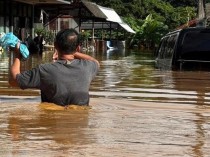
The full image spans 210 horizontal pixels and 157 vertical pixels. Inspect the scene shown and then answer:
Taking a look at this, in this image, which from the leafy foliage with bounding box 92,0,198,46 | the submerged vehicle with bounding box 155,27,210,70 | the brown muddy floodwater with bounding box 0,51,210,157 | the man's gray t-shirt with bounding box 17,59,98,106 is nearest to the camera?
the brown muddy floodwater with bounding box 0,51,210,157

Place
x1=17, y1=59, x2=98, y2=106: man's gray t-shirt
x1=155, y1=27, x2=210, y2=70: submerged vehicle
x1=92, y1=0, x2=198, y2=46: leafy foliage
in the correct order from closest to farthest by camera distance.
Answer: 1. x1=17, y1=59, x2=98, y2=106: man's gray t-shirt
2. x1=155, y1=27, x2=210, y2=70: submerged vehicle
3. x1=92, y1=0, x2=198, y2=46: leafy foliage

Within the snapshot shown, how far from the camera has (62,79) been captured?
256 inches

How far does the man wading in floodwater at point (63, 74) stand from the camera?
6242 mm

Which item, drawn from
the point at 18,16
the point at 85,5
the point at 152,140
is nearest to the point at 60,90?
the point at 152,140

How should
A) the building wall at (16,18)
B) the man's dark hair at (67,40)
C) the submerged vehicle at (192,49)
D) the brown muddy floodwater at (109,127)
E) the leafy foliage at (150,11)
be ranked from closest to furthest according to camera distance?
the brown muddy floodwater at (109,127) → the man's dark hair at (67,40) → the submerged vehicle at (192,49) → the building wall at (16,18) → the leafy foliage at (150,11)

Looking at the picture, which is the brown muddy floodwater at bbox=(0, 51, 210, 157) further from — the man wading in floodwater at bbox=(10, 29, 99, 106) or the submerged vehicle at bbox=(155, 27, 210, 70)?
the submerged vehicle at bbox=(155, 27, 210, 70)

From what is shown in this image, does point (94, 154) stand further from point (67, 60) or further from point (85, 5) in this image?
point (85, 5)

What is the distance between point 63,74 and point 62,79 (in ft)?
0.18

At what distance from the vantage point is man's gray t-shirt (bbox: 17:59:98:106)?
6.37 meters

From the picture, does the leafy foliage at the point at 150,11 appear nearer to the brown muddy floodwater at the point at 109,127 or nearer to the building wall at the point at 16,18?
the building wall at the point at 16,18

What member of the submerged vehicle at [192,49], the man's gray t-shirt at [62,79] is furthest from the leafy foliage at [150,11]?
the man's gray t-shirt at [62,79]

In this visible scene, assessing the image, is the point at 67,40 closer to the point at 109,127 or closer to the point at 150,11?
the point at 109,127

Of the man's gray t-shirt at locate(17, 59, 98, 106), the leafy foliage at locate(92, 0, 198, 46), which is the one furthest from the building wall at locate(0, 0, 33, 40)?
the leafy foliage at locate(92, 0, 198, 46)

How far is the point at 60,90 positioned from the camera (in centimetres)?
657
